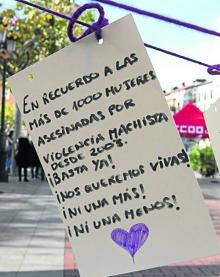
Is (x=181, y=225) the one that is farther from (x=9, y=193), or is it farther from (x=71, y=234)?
(x=9, y=193)

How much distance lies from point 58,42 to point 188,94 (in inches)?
3770

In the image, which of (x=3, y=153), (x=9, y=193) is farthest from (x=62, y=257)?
(x=3, y=153)

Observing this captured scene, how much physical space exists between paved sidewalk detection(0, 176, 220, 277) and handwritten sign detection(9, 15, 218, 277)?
11.8 ft

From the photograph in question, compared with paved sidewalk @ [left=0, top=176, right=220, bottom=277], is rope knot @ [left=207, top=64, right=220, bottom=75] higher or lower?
higher

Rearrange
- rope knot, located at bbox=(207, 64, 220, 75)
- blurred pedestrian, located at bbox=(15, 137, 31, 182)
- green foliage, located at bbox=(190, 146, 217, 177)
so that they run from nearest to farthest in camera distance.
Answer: rope knot, located at bbox=(207, 64, 220, 75)
blurred pedestrian, located at bbox=(15, 137, 31, 182)
green foliage, located at bbox=(190, 146, 217, 177)

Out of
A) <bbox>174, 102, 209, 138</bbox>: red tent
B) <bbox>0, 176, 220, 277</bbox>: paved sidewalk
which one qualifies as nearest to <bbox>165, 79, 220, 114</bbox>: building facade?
<bbox>174, 102, 209, 138</bbox>: red tent

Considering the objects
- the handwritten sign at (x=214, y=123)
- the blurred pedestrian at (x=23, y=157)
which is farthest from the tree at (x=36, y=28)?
the handwritten sign at (x=214, y=123)

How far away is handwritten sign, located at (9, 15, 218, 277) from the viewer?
2.21 metres

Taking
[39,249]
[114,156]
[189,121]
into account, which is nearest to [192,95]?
[189,121]

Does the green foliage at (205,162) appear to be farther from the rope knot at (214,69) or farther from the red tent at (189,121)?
the rope knot at (214,69)

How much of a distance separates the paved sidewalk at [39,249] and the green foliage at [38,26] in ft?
26.1

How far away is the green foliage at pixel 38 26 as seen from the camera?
18.6 meters

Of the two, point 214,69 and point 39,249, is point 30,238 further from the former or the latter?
point 214,69

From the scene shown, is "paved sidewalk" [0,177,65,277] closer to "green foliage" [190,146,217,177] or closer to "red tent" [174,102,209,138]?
"red tent" [174,102,209,138]
